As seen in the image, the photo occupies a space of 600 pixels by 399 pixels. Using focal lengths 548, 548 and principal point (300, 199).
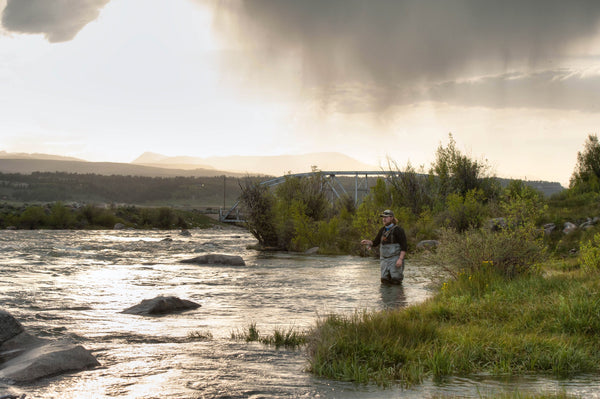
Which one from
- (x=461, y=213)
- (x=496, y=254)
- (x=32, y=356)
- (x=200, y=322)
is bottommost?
(x=200, y=322)

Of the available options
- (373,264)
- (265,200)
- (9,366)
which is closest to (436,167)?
(265,200)

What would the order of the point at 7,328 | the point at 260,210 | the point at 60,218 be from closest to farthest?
the point at 7,328, the point at 260,210, the point at 60,218

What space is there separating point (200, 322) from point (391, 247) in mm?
6636

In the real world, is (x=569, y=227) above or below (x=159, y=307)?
above

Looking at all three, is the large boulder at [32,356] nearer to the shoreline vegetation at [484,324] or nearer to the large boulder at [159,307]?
the shoreline vegetation at [484,324]

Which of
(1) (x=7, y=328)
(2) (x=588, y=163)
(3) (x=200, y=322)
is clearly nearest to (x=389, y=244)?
(3) (x=200, y=322)

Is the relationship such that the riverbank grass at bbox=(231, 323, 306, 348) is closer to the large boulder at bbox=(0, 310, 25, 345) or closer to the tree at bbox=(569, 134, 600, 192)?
the large boulder at bbox=(0, 310, 25, 345)

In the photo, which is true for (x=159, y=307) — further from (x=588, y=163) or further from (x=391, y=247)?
(x=588, y=163)

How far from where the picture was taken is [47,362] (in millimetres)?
6469

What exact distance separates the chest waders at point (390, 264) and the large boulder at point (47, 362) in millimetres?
9504

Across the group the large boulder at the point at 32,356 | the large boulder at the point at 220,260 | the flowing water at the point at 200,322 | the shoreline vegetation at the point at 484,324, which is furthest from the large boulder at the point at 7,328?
the large boulder at the point at 220,260

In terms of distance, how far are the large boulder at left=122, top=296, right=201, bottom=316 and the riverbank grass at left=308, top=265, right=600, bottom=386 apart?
16.0 ft

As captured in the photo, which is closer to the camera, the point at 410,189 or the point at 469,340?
the point at 469,340

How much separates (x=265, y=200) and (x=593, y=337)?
1145 inches
